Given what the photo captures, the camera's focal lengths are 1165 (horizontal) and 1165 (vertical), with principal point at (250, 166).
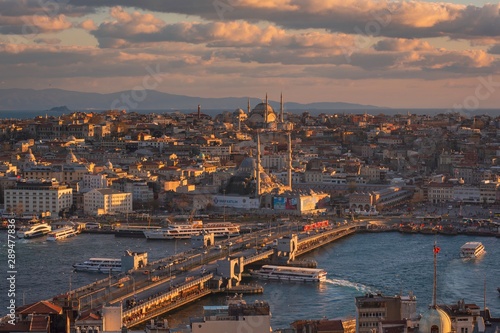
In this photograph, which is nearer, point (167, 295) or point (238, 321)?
point (238, 321)

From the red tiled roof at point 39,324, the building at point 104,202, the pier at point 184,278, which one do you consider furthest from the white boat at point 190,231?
the red tiled roof at point 39,324

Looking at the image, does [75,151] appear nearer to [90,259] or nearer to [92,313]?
[90,259]

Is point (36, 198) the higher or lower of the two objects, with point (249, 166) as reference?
lower

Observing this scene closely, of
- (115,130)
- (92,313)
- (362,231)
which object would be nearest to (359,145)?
(115,130)

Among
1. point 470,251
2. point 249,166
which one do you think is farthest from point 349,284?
point 249,166

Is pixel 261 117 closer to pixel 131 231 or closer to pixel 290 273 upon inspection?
pixel 131 231

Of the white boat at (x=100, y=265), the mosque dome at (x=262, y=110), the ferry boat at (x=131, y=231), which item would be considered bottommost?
the ferry boat at (x=131, y=231)

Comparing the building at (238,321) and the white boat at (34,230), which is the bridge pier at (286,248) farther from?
the building at (238,321)
